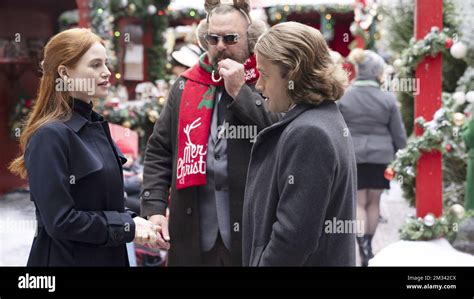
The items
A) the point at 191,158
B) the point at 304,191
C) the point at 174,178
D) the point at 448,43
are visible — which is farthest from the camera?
the point at 448,43

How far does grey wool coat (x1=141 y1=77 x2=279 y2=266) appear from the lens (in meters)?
3.23

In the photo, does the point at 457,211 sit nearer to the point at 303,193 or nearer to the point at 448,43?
the point at 448,43

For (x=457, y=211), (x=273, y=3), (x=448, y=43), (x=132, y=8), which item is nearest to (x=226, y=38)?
(x=448, y=43)

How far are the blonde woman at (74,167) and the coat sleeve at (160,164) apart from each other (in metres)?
0.68

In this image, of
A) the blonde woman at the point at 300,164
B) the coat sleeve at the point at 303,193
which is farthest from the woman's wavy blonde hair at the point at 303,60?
the coat sleeve at the point at 303,193

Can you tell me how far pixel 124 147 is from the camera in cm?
612

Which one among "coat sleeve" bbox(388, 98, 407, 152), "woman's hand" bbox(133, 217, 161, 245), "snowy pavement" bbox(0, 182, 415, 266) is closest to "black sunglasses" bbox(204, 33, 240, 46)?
"woman's hand" bbox(133, 217, 161, 245)

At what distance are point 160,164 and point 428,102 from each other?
275 centimetres

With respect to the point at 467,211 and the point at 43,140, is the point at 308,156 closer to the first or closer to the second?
the point at 43,140

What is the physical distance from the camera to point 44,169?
2.46 metres
